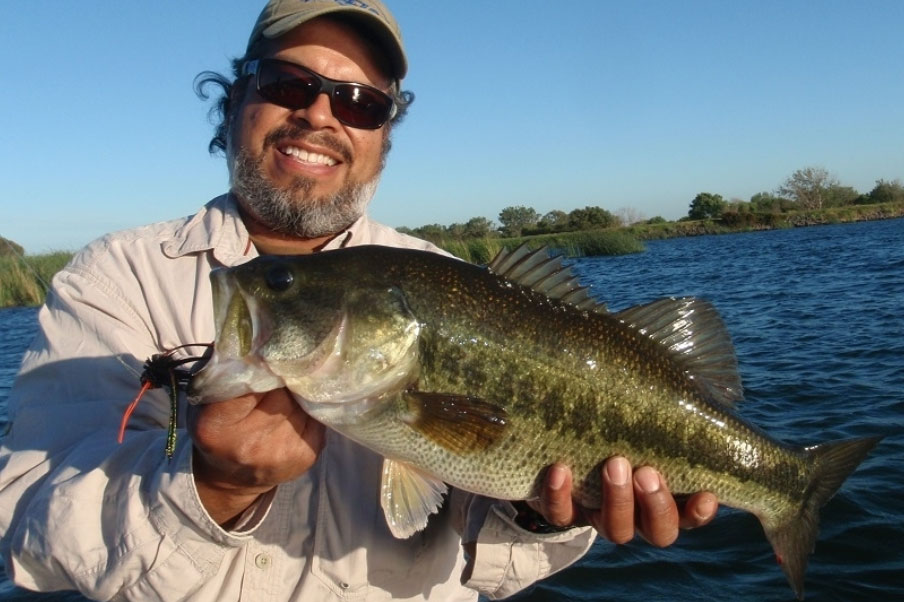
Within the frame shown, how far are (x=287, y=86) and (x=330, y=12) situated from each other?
0.42 metres

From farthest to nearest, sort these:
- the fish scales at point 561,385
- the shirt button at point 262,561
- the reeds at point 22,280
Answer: the reeds at point 22,280
the shirt button at point 262,561
the fish scales at point 561,385

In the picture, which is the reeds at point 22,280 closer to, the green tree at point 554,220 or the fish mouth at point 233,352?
the fish mouth at point 233,352

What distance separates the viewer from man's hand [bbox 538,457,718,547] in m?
2.43

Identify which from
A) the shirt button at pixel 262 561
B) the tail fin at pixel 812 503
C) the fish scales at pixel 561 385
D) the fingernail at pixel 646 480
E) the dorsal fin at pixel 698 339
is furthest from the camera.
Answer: the tail fin at pixel 812 503

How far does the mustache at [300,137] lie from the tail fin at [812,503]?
102 inches

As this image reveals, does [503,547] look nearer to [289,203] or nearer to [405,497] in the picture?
[405,497]

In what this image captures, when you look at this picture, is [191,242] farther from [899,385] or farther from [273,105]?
[899,385]

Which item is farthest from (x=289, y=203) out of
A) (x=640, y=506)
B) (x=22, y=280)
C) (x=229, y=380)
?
(x=22, y=280)

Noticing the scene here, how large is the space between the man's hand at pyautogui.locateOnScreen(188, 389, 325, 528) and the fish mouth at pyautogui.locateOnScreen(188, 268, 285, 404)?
0.14 feet

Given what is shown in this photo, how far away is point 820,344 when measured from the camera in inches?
501

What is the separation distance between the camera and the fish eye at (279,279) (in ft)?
7.49

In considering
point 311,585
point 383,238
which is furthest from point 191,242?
point 311,585

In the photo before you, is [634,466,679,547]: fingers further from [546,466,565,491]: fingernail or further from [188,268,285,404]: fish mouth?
[188,268,285,404]: fish mouth

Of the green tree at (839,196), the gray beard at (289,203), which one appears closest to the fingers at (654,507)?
the gray beard at (289,203)
